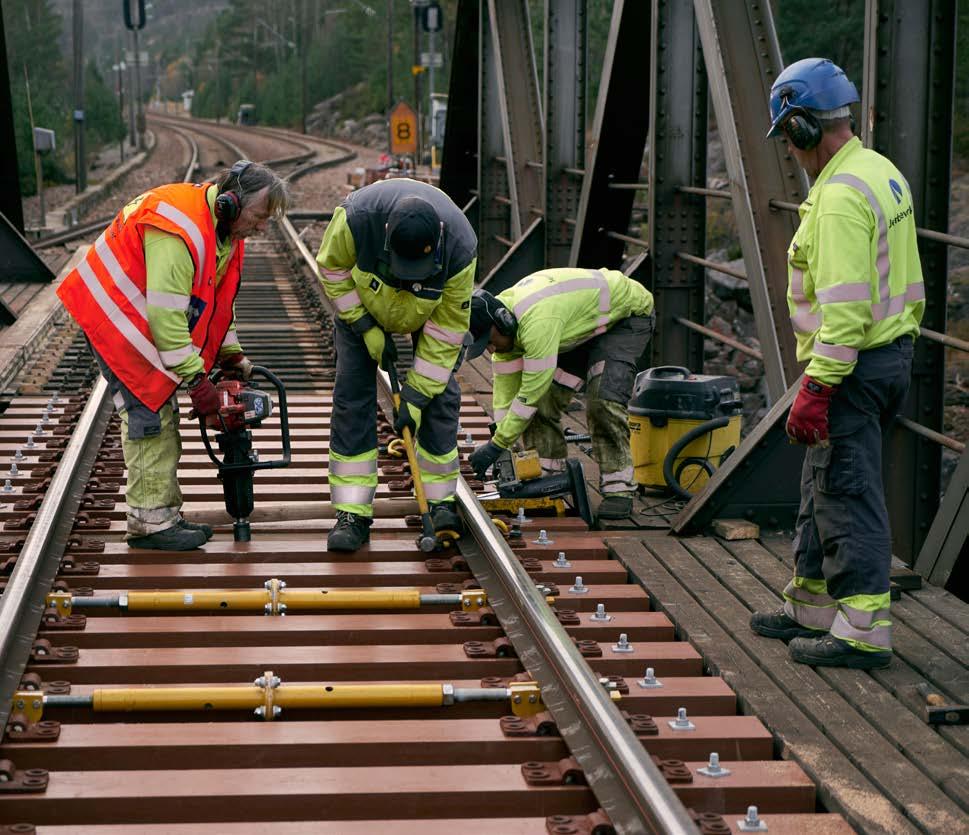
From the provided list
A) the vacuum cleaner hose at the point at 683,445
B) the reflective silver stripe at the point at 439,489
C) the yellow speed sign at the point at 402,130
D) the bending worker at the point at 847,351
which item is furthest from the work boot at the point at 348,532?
the yellow speed sign at the point at 402,130

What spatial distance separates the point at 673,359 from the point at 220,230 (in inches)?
169

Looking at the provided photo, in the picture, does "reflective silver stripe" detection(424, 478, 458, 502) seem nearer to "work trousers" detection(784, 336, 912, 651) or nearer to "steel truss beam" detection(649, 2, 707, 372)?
"work trousers" detection(784, 336, 912, 651)

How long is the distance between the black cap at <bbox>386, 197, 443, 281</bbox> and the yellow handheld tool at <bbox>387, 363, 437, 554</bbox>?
58 centimetres

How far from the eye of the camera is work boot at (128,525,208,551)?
631cm

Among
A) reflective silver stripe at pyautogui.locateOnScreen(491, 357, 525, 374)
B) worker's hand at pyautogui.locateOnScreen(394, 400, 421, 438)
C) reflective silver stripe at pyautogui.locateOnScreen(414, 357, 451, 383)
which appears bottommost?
worker's hand at pyautogui.locateOnScreen(394, 400, 421, 438)

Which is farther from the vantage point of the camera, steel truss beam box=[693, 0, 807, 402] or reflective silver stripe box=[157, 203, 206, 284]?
steel truss beam box=[693, 0, 807, 402]

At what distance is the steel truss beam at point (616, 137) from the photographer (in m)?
9.93

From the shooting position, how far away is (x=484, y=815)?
3936 millimetres

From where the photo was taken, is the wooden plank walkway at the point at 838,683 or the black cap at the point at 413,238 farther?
the black cap at the point at 413,238

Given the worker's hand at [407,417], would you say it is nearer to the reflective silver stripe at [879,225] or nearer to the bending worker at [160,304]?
the bending worker at [160,304]

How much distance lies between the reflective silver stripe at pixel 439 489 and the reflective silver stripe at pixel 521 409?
0.52 metres

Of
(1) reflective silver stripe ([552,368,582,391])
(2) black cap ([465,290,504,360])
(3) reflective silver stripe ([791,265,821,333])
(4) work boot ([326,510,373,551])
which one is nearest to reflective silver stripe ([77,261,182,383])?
(4) work boot ([326,510,373,551])

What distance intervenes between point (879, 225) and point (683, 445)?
2.70 meters

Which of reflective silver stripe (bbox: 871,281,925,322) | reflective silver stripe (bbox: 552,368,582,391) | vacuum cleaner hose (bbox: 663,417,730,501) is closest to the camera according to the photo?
reflective silver stripe (bbox: 871,281,925,322)
